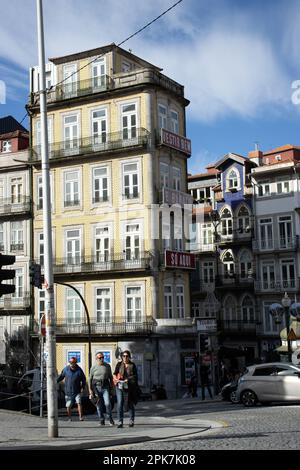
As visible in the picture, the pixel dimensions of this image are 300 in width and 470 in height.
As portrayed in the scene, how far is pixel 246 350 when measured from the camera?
59.5 meters

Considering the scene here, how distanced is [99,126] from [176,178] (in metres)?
6.01

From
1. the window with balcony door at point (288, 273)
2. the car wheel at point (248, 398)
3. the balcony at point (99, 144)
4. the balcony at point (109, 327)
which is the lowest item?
the car wheel at point (248, 398)

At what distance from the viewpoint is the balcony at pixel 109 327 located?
43031 millimetres

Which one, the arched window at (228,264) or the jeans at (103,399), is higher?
the arched window at (228,264)

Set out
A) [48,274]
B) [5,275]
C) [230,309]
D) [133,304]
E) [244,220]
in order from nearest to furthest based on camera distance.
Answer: [5,275]
[48,274]
[133,304]
[244,220]
[230,309]

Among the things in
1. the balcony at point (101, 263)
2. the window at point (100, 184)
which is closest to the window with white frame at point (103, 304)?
the balcony at point (101, 263)

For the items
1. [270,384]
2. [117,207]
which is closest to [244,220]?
[117,207]

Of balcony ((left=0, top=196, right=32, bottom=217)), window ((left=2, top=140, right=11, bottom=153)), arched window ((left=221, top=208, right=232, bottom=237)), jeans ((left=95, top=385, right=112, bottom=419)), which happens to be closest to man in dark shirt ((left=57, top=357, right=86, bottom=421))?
jeans ((left=95, top=385, right=112, bottom=419))

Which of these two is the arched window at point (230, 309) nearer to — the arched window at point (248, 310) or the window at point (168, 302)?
the arched window at point (248, 310)

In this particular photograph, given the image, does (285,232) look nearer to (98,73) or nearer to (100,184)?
(100,184)

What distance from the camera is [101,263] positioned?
44875 mm

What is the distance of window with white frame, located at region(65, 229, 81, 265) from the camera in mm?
46309

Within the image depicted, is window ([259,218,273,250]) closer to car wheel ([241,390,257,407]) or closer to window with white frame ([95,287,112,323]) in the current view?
window with white frame ([95,287,112,323])
